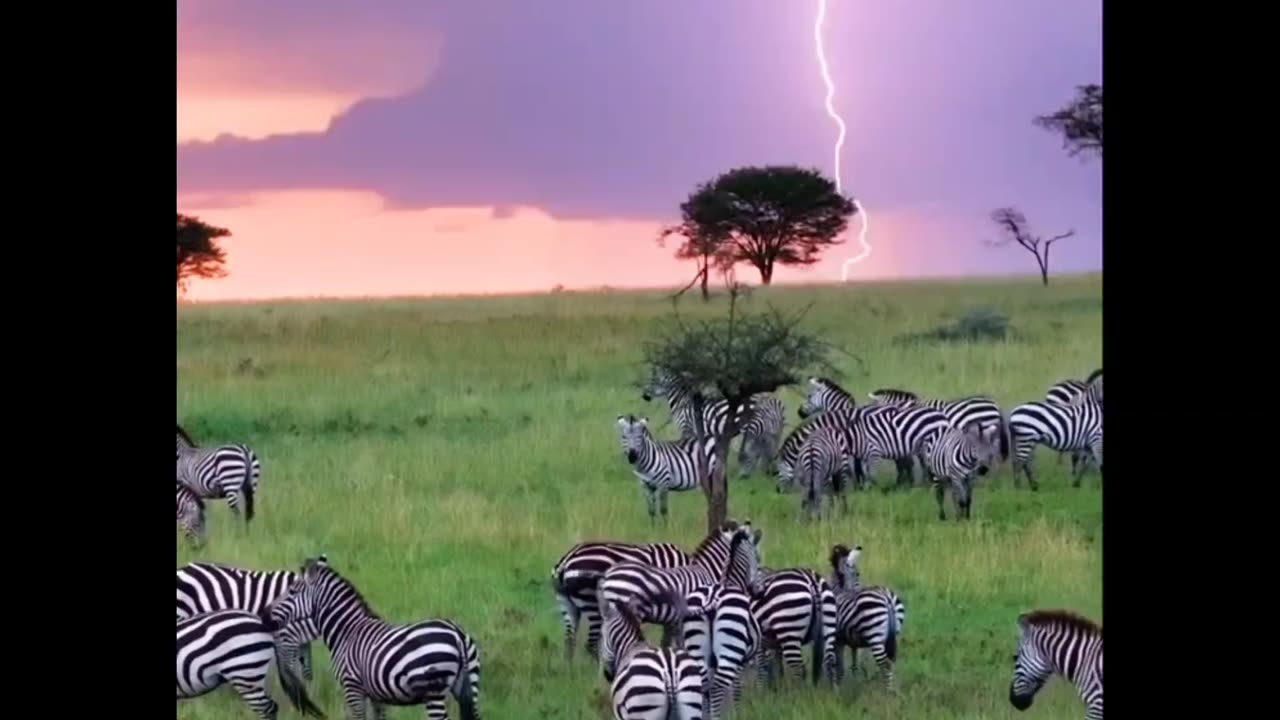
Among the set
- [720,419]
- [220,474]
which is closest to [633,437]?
[720,419]

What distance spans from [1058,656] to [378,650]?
7.90 feet

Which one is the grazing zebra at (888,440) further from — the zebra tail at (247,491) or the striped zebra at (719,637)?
the zebra tail at (247,491)

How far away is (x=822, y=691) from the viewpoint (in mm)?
5844

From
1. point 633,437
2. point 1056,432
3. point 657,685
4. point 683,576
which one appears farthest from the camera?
point 1056,432

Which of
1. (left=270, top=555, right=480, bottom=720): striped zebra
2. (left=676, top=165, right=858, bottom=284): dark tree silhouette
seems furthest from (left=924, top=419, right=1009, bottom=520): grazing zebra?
(left=270, top=555, right=480, bottom=720): striped zebra

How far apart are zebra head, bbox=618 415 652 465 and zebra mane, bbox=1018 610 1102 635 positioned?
231 cm

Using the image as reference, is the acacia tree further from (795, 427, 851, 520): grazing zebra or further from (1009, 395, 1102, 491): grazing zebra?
(1009, 395, 1102, 491): grazing zebra

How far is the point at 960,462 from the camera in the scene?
25.8 ft

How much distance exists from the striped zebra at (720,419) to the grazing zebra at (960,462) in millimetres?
821

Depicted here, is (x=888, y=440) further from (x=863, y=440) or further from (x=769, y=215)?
(x=769, y=215)

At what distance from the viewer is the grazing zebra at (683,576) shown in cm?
560

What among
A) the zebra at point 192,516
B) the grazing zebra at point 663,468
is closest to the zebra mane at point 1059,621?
the grazing zebra at point 663,468

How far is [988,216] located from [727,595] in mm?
2332
